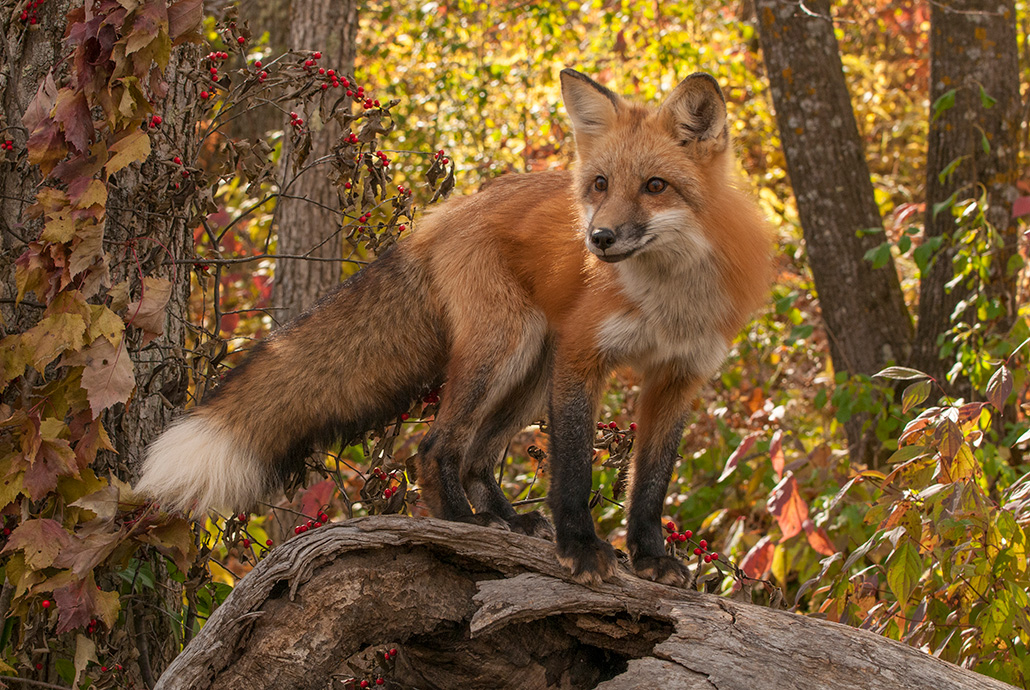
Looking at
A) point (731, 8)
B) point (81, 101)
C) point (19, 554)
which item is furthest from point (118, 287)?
point (731, 8)

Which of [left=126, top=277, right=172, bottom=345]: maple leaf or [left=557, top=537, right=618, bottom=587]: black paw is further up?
[left=126, top=277, right=172, bottom=345]: maple leaf

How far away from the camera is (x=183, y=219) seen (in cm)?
364

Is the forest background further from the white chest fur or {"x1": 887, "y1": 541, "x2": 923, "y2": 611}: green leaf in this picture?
the white chest fur

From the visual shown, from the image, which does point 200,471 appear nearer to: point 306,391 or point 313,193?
point 306,391

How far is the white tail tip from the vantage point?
322cm

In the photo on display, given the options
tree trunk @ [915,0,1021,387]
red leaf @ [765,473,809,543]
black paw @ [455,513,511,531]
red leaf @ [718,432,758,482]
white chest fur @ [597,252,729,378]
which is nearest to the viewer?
white chest fur @ [597,252,729,378]

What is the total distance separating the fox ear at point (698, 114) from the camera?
338cm

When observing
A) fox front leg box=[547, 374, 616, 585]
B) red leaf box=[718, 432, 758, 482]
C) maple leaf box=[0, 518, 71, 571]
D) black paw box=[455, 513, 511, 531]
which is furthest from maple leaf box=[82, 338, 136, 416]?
red leaf box=[718, 432, 758, 482]

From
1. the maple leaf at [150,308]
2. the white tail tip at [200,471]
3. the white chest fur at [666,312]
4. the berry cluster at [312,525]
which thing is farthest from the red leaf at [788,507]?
the maple leaf at [150,308]

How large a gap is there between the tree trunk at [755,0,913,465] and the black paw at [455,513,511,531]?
3631mm

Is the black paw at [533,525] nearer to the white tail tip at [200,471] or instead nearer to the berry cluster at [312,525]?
the berry cluster at [312,525]

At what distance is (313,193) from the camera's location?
6.08 m

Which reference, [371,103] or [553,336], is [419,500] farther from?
[371,103]

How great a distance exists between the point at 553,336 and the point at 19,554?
210 cm
